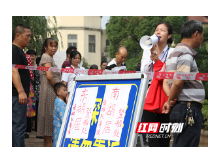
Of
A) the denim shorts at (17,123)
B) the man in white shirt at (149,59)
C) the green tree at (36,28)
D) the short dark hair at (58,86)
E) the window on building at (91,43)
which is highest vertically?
the window on building at (91,43)

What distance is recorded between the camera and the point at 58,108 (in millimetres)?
5020

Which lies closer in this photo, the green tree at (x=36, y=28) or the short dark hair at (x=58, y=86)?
the short dark hair at (x=58, y=86)

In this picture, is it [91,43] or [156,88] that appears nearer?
[156,88]

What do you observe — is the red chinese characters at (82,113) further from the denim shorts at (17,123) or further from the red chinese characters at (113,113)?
the denim shorts at (17,123)

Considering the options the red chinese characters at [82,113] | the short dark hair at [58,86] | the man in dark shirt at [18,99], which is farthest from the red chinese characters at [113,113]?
the short dark hair at [58,86]

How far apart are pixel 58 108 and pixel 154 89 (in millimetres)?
2045

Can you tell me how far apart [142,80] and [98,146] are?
Answer: 772mm

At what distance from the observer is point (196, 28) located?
3168 mm

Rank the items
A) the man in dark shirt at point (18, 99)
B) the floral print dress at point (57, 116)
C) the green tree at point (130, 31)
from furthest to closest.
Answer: the green tree at point (130, 31) < the floral print dress at point (57, 116) < the man in dark shirt at point (18, 99)

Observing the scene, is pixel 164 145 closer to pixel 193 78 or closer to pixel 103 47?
pixel 193 78

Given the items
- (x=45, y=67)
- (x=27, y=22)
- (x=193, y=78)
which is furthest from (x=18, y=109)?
(x=27, y=22)

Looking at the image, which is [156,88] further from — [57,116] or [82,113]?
[57,116]

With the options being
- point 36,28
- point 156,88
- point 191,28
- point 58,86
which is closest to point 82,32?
point 36,28

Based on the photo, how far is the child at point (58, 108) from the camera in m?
5.00
